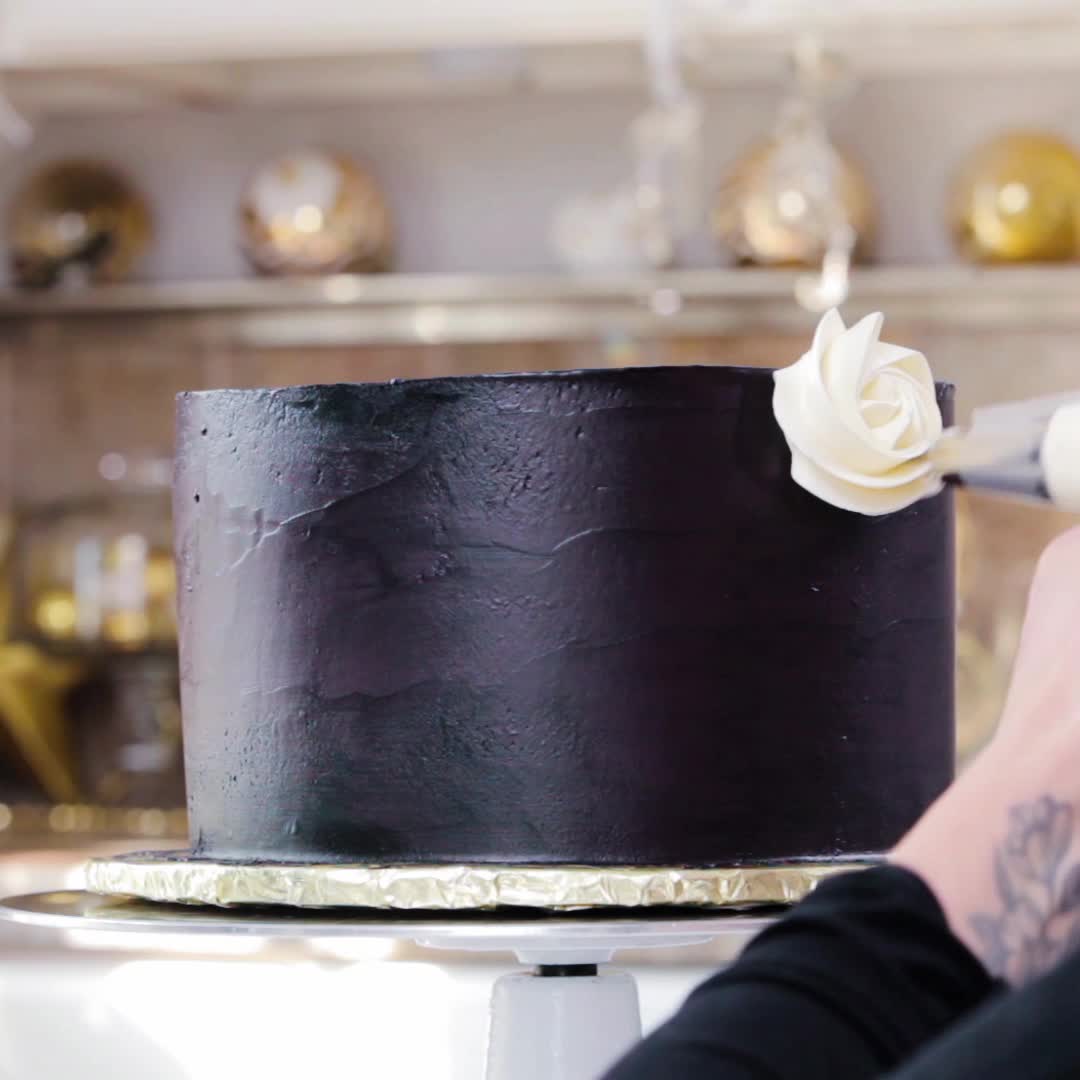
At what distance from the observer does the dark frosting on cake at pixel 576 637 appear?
86 cm

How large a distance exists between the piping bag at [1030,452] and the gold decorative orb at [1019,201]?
89.6 inches

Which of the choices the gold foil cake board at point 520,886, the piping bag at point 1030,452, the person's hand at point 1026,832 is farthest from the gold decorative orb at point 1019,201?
the person's hand at point 1026,832

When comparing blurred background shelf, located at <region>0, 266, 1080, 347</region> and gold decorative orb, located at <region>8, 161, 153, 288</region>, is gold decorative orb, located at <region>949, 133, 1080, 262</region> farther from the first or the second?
gold decorative orb, located at <region>8, 161, 153, 288</region>

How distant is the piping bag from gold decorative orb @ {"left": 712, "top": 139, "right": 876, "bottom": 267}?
2200 mm

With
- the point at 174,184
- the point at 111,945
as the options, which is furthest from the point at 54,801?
the point at 174,184

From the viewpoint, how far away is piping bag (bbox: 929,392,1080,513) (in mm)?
571

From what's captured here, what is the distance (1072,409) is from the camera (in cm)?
58

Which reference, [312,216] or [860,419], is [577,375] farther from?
[312,216]

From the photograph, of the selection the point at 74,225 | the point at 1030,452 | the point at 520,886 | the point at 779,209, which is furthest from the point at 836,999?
the point at 74,225

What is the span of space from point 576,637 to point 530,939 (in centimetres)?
15

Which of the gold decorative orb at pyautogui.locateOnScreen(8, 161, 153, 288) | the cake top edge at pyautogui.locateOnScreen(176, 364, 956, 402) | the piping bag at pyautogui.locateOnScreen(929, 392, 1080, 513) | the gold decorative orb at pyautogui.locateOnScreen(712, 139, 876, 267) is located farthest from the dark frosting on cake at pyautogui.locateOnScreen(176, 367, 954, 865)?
the gold decorative orb at pyautogui.locateOnScreen(8, 161, 153, 288)

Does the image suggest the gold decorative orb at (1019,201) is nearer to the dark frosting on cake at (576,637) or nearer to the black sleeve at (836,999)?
the dark frosting on cake at (576,637)

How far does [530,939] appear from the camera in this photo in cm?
76

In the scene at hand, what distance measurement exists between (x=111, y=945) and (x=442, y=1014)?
0.49 meters
